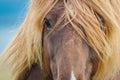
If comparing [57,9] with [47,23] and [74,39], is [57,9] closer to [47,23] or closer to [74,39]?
[47,23]

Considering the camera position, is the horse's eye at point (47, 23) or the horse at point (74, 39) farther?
the horse's eye at point (47, 23)

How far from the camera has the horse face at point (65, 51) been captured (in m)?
3.08

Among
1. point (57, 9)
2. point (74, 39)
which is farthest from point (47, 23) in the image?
point (74, 39)

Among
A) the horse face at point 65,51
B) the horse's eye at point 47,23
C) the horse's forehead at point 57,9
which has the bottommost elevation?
the horse face at point 65,51

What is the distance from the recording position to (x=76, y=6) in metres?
3.33

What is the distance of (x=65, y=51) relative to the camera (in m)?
3.15

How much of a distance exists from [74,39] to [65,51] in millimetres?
122

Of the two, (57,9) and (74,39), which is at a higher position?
(57,9)

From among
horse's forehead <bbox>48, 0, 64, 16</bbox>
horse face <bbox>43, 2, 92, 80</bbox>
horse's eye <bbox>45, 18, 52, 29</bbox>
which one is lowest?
horse face <bbox>43, 2, 92, 80</bbox>

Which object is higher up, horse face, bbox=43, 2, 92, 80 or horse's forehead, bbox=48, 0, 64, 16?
horse's forehead, bbox=48, 0, 64, 16

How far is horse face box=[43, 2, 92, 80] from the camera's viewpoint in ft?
10.1

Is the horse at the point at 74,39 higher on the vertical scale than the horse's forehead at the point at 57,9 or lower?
lower

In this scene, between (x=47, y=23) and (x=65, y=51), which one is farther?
(x=47, y=23)

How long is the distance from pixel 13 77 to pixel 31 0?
31.6 inches
